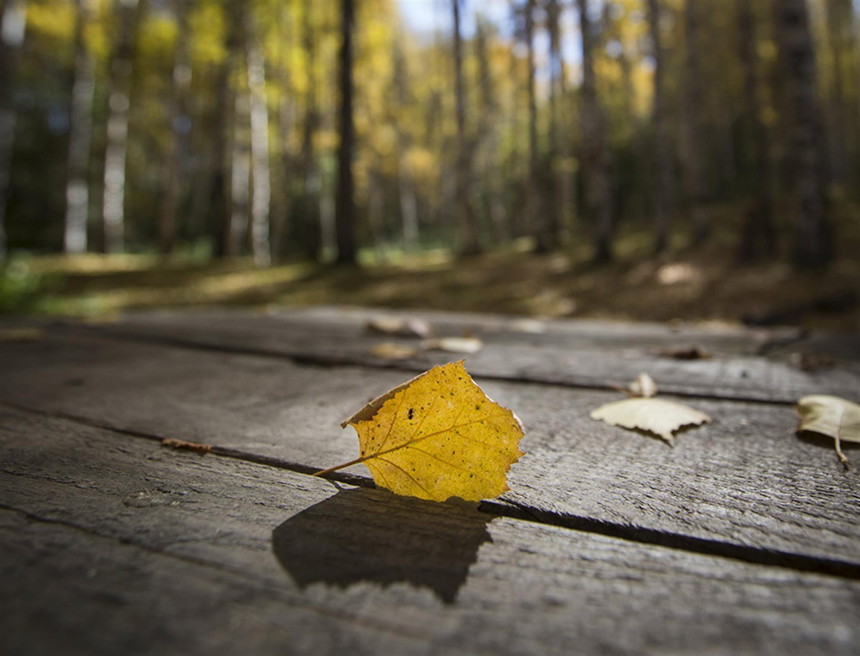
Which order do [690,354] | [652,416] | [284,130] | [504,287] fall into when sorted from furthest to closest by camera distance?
[284,130]
[504,287]
[690,354]
[652,416]

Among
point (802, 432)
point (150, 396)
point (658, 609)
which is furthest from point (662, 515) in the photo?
point (150, 396)

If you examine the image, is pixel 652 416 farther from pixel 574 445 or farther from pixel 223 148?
pixel 223 148

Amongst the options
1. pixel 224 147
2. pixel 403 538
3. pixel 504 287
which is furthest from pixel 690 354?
pixel 224 147

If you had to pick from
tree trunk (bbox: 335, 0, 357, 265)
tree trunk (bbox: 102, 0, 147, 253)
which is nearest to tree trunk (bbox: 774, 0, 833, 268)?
tree trunk (bbox: 335, 0, 357, 265)

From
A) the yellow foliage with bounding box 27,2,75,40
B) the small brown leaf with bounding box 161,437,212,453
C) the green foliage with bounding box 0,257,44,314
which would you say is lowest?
the small brown leaf with bounding box 161,437,212,453

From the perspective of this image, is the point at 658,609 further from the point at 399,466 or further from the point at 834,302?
the point at 834,302

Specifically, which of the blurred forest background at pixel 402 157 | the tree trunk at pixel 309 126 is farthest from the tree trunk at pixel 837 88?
the tree trunk at pixel 309 126

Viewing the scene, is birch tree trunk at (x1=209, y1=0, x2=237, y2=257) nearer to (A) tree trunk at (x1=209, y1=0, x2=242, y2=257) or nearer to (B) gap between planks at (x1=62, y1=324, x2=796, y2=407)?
(A) tree trunk at (x1=209, y1=0, x2=242, y2=257)
